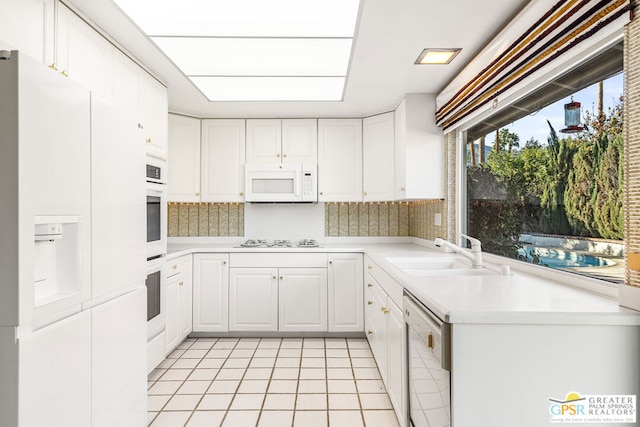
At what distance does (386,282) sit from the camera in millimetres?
2391

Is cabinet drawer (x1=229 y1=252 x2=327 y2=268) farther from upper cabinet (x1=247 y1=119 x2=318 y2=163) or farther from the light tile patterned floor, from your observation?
upper cabinet (x1=247 y1=119 x2=318 y2=163)

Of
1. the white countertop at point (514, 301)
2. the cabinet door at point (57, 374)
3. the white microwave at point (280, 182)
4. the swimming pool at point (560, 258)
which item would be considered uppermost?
the white microwave at point (280, 182)

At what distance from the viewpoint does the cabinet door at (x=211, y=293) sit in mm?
3549

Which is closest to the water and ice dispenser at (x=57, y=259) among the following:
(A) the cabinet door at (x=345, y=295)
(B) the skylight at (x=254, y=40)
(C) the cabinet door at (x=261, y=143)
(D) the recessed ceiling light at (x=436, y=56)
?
(B) the skylight at (x=254, y=40)

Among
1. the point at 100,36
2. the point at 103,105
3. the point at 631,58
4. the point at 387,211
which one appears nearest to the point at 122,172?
the point at 103,105

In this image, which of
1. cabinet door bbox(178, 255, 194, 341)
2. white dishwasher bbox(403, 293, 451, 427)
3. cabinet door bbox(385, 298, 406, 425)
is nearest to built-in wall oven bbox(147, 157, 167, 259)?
cabinet door bbox(178, 255, 194, 341)

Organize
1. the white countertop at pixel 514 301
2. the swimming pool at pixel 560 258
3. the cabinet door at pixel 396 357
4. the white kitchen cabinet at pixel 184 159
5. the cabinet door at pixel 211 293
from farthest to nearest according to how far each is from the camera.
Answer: the white kitchen cabinet at pixel 184 159
the cabinet door at pixel 211 293
the cabinet door at pixel 396 357
the swimming pool at pixel 560 258
the white countertop at pixel 514 301

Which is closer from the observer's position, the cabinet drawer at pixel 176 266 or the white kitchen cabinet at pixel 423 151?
the cabinet drawer at pixel 176 266

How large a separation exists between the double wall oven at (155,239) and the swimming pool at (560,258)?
2386 millimetres

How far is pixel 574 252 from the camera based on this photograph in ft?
5.59

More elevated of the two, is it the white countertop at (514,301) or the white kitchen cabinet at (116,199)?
the white kitchen cabinet at (116,199)

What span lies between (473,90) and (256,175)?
86.0 inches

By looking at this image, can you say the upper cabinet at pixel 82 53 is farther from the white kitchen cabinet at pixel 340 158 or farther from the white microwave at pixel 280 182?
the white kitchen cabinet at pixel 340 158

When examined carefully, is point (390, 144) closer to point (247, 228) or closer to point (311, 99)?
point (311, 99)
